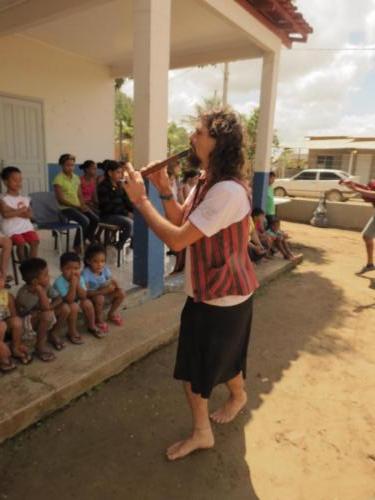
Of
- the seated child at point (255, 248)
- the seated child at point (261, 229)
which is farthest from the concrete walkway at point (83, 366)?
the seated child at point (261, 229)

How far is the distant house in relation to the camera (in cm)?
2173

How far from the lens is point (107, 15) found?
202 inches

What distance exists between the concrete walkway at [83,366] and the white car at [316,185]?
14129mm

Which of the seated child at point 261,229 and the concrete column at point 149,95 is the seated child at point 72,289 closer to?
the concrete column at point 149,95

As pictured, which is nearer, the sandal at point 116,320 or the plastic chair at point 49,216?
the sandal at point 116,320

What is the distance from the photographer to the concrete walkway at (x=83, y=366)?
2.27 meters

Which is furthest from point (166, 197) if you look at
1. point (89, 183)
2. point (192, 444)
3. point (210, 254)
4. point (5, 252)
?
point (89, 183)

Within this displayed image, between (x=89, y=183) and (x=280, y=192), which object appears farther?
(x=280, y=192)

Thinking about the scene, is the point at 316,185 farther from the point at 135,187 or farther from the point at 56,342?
the point at 135,187

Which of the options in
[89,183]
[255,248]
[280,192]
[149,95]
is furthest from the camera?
[280,192]

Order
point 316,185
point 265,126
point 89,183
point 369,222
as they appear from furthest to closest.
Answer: point 316,185, point 265,126, point 369,222, point 89,183

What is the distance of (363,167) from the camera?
74.3 feet

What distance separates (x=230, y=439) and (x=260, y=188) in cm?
498

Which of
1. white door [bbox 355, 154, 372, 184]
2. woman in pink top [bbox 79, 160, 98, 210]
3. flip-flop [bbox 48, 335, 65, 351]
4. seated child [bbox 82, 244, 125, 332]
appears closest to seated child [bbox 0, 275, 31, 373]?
flip-flop [bbox 48, 335, 65, 351]
